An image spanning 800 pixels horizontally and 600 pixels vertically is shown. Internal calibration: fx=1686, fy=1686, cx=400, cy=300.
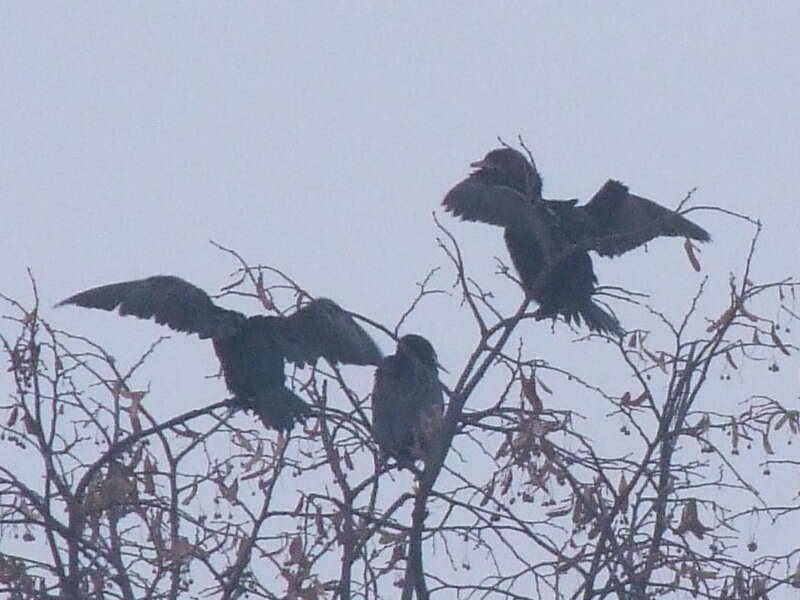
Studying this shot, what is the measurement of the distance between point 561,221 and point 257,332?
1504 mm

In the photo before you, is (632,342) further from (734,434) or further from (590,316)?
(590,316)

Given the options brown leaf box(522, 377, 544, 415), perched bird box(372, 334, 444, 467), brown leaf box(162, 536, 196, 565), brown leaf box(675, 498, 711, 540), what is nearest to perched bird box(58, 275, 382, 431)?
perched bird box(372, 334, 444, 467)

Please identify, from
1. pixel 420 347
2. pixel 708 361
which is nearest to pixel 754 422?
pixel 708 361

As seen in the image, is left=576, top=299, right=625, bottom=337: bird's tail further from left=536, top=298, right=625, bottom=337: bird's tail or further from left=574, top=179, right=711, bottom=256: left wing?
left=574, top=179, right=711, bottom=256: left wing

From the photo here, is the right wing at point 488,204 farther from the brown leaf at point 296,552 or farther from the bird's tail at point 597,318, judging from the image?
the brown leaf at point 296,552

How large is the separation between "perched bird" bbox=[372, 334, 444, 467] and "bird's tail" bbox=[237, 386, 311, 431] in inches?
19.4

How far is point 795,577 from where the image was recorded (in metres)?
5.47

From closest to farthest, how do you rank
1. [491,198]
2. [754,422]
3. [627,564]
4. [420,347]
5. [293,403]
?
[627,564] → [754,422] → [293,403] → [491,198] → [420,347]

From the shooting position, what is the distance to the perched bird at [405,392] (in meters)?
7.63

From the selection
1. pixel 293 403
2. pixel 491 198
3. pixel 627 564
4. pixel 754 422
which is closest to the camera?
pixel 627 564

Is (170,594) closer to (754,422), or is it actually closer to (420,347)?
(754,422)

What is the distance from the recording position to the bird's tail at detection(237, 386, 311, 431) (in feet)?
22.4

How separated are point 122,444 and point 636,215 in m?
3.27

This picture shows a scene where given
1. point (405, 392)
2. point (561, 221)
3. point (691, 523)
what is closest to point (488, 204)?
point (561, 221)
